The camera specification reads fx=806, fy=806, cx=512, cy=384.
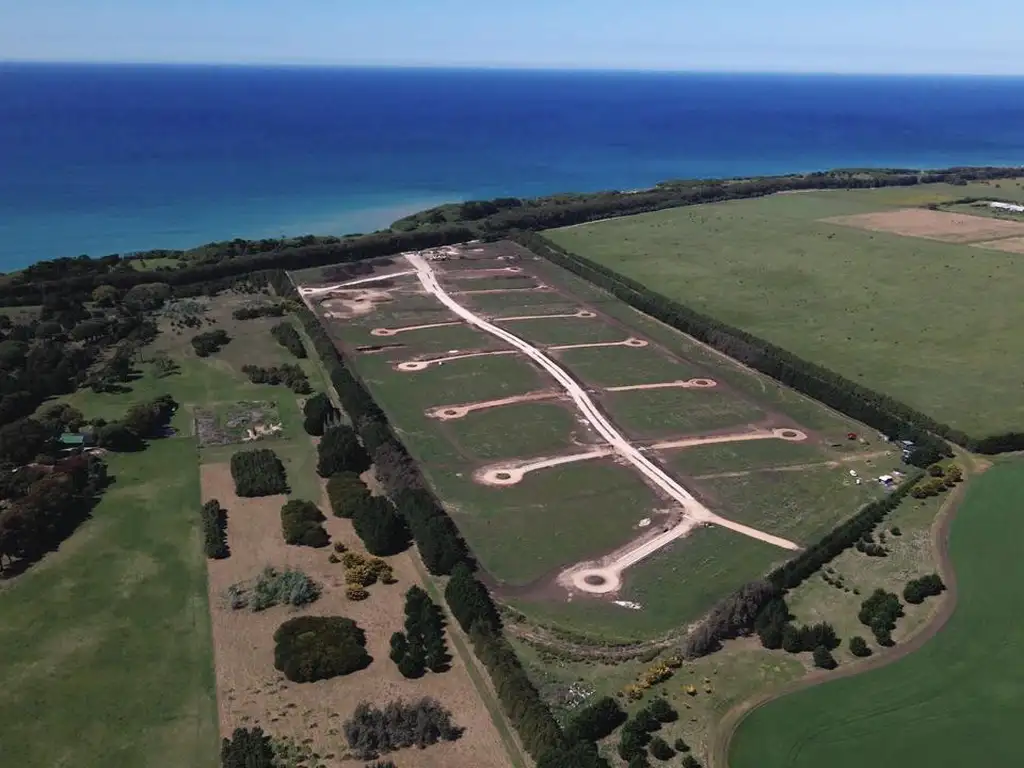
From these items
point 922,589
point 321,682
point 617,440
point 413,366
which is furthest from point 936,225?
point 321,682

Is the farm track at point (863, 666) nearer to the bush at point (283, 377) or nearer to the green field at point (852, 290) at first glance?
the green field at point (852, 290)

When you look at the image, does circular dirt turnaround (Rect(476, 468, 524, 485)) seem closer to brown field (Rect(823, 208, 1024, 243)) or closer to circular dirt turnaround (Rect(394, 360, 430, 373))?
circular dirt turnaround (Rect(394, 360, 430, 373))

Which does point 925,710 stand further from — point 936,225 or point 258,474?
point 936,225

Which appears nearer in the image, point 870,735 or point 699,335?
point 870,735

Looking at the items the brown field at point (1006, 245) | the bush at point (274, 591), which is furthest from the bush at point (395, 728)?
the brown field at point (1006, 245)

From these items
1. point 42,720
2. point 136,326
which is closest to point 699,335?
point 136,326

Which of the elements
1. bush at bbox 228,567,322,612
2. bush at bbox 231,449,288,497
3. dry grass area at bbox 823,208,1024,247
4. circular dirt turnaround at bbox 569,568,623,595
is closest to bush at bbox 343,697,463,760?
bush at bbox 228,567,322,612

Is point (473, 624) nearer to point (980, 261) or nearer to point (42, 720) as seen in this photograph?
point (42, 720)
